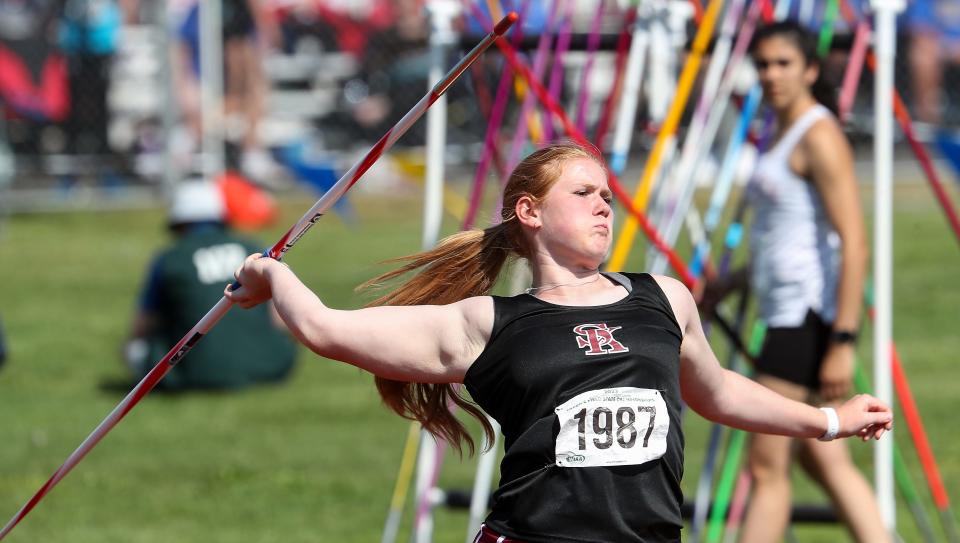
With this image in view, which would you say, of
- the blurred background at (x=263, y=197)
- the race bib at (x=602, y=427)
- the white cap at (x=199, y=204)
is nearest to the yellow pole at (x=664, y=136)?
the blurred background at (x=263, y=197)

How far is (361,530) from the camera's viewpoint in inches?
269

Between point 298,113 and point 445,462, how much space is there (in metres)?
10.4

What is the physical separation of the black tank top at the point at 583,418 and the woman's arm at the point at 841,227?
1939mm

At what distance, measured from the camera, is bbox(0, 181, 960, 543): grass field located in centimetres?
708

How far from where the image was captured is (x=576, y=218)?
351 centimetres

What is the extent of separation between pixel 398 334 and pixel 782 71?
2.43 metres

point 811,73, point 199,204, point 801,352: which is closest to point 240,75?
point 199,204

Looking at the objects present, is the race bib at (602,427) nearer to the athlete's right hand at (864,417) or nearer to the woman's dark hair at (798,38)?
the athlete's right hand at (864,417)

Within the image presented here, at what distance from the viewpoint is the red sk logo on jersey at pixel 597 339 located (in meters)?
3.37

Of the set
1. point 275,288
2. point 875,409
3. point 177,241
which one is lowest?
point 177,241

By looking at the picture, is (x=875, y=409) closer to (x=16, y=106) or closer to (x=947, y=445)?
(x=947, y=445)

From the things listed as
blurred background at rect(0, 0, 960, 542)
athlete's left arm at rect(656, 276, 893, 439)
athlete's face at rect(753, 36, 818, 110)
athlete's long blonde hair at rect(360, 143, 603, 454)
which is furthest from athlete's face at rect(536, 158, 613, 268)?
blurred background at rect(0, 0, 960, 542)

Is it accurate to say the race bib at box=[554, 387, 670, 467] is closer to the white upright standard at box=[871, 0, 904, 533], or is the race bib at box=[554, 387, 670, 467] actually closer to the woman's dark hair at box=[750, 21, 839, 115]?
the white upright standard at box=[871, 0, 904, 533]

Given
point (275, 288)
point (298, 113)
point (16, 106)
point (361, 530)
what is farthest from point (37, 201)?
point (275, 288)
